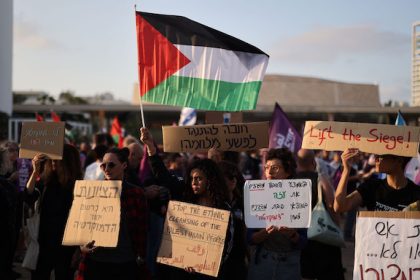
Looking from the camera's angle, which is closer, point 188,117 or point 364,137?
point 364,137

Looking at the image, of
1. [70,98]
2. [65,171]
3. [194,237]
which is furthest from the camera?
[70,98]

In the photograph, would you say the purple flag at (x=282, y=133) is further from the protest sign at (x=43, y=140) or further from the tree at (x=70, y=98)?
Answer: the tree at (x=70, y=98)

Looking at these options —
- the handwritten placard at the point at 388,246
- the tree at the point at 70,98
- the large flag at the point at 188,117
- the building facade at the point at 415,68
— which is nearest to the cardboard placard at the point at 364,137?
the handwritten placard at the point at 388,246

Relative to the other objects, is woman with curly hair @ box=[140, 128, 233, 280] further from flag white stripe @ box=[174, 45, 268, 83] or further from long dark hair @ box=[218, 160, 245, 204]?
flag white stripe @ box=[174, 45, 268, 83]

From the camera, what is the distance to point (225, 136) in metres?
5.70

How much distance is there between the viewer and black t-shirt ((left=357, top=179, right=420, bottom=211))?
175 inches

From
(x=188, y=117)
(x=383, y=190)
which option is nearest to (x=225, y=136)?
(x=383, y=190)

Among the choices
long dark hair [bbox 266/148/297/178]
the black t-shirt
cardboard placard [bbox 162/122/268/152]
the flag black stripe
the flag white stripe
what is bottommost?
the black t-shirt

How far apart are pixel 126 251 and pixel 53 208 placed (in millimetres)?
1389

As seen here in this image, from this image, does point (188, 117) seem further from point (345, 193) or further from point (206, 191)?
Result: point (345, 193)

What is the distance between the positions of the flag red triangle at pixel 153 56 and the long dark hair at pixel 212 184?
1.40 metres

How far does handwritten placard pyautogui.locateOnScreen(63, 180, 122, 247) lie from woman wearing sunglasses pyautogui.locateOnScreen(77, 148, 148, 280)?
0.07m

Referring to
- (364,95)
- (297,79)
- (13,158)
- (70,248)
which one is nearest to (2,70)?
(297,79)

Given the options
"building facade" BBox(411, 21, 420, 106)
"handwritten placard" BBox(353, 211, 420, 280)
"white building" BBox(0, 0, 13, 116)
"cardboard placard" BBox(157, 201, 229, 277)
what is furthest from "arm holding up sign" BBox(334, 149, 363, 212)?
"white building" BBox(0, 0, 13, 116)
